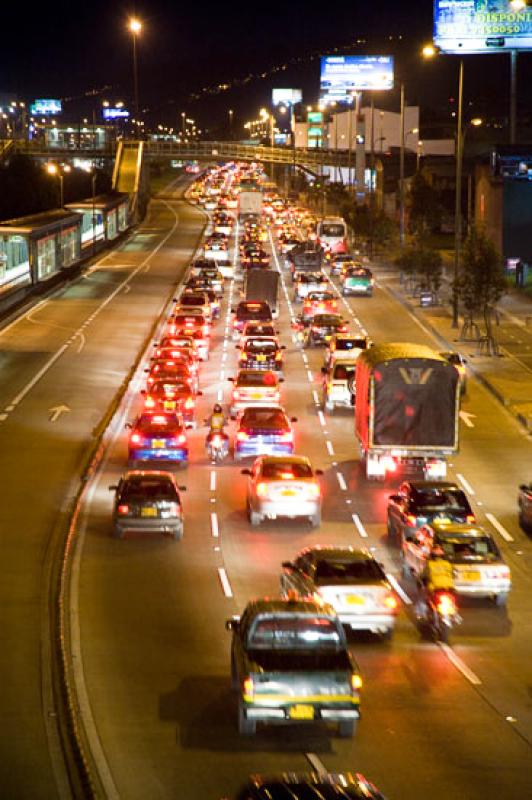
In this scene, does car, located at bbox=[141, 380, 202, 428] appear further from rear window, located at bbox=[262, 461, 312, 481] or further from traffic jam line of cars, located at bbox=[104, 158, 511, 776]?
rear window, located at bbox=[262, 461, 312, 481]

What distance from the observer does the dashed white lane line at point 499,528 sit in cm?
2880

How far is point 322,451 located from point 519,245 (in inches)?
2073

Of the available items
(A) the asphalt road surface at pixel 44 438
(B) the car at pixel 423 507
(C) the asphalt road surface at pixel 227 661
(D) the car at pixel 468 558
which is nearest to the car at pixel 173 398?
(A) the asphalt road surface at pixel 44 438

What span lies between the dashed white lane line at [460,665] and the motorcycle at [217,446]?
15338 mm

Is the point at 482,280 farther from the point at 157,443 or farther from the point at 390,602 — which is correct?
the point at 390,602

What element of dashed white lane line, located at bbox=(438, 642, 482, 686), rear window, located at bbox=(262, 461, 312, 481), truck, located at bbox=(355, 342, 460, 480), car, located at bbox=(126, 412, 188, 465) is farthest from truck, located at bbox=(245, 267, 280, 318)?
dashed white lane line, located at bbox=(438, 642, 482, 686)

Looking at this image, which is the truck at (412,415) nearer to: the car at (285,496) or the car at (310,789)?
the car at (285,496)

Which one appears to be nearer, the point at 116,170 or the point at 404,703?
the point at 404,703

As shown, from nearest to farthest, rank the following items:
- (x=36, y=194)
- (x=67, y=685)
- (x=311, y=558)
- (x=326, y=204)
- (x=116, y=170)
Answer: (x=67, y=685) < (x=311, y=558) < (x=36, y=194) < (x=116, y=170) < (x=326, y=204)

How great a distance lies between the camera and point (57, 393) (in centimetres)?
4634

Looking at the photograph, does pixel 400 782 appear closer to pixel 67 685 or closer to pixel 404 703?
pixel 404 703

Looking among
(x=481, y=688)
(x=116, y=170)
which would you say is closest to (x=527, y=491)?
(x=481, y=688)

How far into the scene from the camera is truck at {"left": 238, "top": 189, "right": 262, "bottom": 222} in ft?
443

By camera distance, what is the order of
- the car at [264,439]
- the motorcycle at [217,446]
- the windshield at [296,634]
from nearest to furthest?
1. the windshield at [296,634]
2. the car at [264,439]
3. the motorcycle at [217,446]
